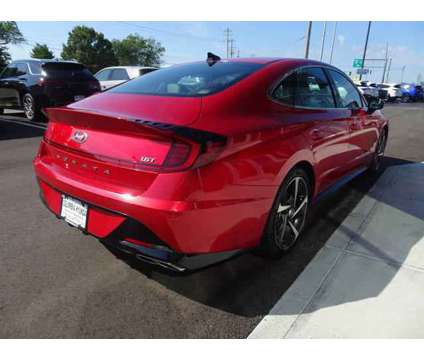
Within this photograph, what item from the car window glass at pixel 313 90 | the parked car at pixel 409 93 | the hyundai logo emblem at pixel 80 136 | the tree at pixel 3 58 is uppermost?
the car window glass at pixel 313 90

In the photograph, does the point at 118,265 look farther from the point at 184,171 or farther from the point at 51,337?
the point at 184,171

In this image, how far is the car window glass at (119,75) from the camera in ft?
35.9

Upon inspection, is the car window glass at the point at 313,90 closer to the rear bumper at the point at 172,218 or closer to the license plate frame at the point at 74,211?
the rear bumper at the point at 172,218

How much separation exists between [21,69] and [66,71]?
1485 mm

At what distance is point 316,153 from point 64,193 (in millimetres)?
1943

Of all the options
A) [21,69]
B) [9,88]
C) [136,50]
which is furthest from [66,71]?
[136,50]

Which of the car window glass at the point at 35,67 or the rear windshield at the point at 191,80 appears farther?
the car window glass at the point at 35,67

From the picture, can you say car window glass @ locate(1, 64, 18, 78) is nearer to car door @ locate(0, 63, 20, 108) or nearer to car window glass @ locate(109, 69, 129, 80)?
car door @ locate(0, 63, 20, 108)

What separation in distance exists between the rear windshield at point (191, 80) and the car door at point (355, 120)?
129 centimetres

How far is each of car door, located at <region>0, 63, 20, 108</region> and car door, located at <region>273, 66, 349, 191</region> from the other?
29.5ft

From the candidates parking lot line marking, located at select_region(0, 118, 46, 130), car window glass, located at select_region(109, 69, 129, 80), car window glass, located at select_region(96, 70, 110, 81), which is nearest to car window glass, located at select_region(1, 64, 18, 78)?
parking lot line marking, located at select_region(0, 118, 46, 130)

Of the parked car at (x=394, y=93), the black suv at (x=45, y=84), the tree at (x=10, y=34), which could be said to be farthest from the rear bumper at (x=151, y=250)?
the tree at (x=10, y=34)

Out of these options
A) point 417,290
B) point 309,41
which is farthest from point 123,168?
point 309,41

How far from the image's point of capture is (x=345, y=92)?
367 cm
